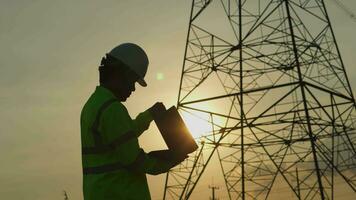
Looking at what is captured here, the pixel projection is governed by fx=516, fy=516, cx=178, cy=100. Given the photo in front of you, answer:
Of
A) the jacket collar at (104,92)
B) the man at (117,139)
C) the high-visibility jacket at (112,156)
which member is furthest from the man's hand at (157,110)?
the jacket collar at (104,92)

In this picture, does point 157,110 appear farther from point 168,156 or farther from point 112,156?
point 112,156

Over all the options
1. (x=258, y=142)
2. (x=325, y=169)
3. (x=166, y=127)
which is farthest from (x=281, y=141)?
(x=166, y=127)

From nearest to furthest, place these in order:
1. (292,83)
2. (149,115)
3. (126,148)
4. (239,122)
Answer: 1. (126,148)
2. (149,115)
3. (292,83)
4. (239,122)

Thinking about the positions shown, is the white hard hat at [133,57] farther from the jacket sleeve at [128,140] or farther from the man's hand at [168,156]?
the man's hand at [168,156]

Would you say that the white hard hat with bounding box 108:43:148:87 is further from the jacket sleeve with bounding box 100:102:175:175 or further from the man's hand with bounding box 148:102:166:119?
the jacket sleeve with bounding box 100:102:175:175

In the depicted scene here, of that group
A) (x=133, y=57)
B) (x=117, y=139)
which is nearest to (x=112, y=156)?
(x=117, y=139)

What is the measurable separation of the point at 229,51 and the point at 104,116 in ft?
48.9

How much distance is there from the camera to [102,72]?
3221 millimetres

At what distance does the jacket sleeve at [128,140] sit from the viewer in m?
2.89

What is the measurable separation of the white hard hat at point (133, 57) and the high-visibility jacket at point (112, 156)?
9.2 inches

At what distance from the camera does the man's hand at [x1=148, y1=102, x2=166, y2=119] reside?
315 centimetres

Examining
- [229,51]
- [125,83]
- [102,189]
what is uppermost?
[229,51]

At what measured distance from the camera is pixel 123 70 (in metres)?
3.17

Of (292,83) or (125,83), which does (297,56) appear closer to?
(292,83)
